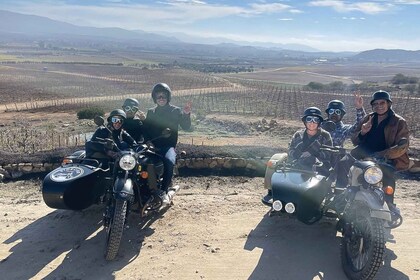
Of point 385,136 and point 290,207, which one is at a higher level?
point 385,136

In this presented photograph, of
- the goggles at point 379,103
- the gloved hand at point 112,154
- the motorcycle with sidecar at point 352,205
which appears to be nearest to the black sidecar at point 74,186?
the gloved hand at point 112,154

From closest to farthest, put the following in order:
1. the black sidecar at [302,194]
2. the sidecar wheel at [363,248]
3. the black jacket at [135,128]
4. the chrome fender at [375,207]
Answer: the sidecar wheel at [363,248]
the chrome fender at [375,207]
the black sidecar at [302,194]
the black jacket at [135,128]

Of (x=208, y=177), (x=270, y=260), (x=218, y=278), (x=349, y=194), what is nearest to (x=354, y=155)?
(x=349, y=194)

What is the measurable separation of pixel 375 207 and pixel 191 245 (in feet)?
7.91

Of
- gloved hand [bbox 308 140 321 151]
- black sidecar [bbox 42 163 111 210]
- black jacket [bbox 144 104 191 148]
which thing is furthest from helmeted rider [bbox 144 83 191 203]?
gloved hand [bbox 308 140 321 151]

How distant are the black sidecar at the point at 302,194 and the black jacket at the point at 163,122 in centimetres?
195

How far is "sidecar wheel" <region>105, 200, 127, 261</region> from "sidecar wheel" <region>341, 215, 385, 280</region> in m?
2.60

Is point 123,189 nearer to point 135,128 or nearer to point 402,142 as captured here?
point 135,128

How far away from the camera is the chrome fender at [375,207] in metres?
4.48

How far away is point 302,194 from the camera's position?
5.13 m

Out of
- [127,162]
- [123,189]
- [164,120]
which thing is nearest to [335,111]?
[164,120]

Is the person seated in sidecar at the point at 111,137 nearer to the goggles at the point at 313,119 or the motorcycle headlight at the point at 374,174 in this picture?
the goggles at the point at 313,119

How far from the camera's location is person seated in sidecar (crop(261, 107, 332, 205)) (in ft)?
19.0

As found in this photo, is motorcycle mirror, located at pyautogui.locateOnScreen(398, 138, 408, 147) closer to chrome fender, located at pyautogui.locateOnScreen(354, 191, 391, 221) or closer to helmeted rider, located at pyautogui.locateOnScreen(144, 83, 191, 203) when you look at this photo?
chrome fender, located at pyautogui.locateOnScreen(354, 191, 391, 221)
